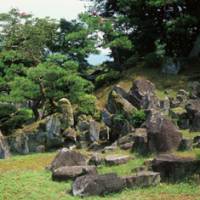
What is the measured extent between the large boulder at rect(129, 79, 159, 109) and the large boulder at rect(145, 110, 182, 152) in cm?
439

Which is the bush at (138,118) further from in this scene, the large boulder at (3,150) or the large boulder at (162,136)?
the large boulder at (3,150)

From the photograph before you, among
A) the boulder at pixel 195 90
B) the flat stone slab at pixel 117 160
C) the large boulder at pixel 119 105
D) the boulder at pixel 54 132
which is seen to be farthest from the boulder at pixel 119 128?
the flat stone slab at pixel 117 160

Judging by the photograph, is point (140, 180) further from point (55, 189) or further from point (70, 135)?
point (70, 135)

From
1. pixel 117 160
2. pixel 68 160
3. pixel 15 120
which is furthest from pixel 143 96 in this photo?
pixel 15 120

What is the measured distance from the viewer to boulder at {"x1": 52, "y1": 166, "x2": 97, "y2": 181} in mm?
16234

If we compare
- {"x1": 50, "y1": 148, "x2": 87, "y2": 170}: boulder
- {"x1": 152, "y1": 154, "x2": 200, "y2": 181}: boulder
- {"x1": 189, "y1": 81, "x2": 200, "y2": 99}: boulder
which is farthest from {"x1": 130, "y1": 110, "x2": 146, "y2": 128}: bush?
{"x1": 152, "y1": 154, "x2": 200, "y2": 181}: boulder

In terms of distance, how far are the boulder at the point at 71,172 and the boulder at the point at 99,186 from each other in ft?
4.36

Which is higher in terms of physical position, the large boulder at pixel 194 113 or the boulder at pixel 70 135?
the large boulder at pixel 194 113

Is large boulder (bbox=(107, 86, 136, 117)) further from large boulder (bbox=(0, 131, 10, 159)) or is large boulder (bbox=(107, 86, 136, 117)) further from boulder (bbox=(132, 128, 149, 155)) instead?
large boulder (bbox=(0, 131, 10, 159))

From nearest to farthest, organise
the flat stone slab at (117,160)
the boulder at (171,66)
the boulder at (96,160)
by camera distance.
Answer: the flat stone slab at (117,160)
the boulder at (96,160)
the boulder at (171,66)

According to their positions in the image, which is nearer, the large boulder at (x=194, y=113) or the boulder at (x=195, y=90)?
the large boulder at (x=194, y=113)

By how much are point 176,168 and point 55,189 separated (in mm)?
3398

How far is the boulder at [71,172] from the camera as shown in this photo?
16234 mm

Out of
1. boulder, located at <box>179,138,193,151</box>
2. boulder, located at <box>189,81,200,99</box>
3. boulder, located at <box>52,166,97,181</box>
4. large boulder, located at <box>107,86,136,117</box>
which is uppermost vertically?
boulder, located at <box>189,81,200,99</box>
